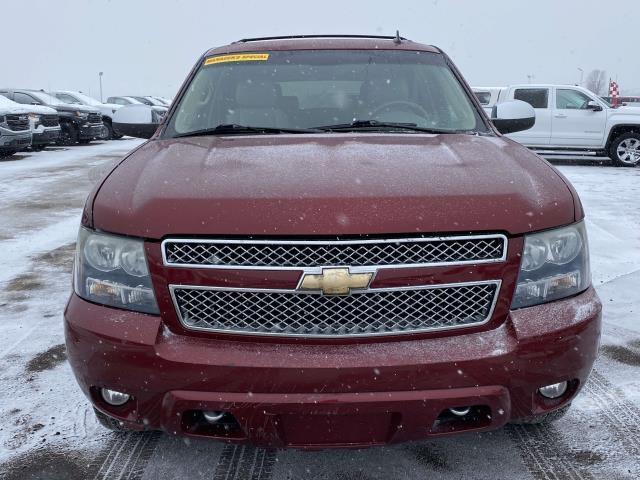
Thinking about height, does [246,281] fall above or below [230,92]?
below

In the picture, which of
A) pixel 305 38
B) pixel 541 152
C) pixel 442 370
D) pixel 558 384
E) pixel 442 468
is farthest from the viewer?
pixel 541 152

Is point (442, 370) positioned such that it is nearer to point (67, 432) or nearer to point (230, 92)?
point (67, 432)

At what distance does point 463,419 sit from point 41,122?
50.7 ft

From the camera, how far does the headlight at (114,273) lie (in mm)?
1970

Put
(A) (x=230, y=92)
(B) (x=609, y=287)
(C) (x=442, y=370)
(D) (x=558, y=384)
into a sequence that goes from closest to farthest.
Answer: (C) (x=442, y=370)
(D) (x=558, y=384)
(A) (x=230, y=92)
(B) (x=609, y=287)

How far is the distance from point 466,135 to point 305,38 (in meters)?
1.40

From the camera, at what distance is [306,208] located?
6.17 feet

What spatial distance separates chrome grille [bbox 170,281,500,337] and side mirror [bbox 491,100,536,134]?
1932 mm

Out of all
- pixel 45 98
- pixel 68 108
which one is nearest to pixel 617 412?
pixel 68 108

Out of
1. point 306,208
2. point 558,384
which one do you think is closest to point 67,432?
point 306,208

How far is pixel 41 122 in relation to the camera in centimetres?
1512

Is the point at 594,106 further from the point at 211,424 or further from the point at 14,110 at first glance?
the point at 211,424

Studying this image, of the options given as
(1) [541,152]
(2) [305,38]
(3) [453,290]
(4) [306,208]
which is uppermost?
(2) [305,38]

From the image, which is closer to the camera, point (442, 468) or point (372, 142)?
point (442, 468)
